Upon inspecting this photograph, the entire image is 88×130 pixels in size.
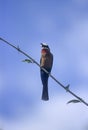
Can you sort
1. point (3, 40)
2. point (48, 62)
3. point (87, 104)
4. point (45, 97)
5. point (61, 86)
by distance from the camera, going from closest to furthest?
1. point (87, 104)
2. point (61, 86)
3. point (3, 40)
4. point (45, 97)
5. point (48, 62)

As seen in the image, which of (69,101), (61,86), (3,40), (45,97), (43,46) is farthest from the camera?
(43,46)

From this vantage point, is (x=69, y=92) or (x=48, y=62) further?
(x=48, y=62)

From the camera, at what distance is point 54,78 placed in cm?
493

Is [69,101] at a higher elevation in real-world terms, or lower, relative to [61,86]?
lower

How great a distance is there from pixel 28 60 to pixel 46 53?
302 inches

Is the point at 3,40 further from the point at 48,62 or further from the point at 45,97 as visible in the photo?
the point at 48,62

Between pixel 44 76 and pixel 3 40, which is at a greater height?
pixel 44 76

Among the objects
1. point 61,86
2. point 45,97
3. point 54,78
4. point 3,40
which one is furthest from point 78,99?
point 45,97

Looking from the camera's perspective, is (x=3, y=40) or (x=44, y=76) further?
(x=44, y=76)

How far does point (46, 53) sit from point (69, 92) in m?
8.88

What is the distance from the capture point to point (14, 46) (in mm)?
5074

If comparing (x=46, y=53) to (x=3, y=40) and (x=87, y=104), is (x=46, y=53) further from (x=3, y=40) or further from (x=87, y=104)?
(x=87, y=104)

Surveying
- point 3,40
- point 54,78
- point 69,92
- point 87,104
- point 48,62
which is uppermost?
point 48,62

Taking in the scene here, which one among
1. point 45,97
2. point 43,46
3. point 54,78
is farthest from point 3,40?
point 43,46
